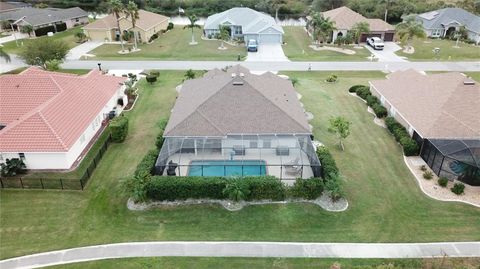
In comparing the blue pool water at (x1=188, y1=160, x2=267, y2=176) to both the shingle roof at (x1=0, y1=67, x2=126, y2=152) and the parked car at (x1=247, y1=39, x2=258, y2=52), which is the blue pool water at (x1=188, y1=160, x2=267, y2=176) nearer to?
the shingle roof at (x1=0, y1=67, x2=126, y2=152)

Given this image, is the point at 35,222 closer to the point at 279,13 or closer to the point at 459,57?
the point at 459,57

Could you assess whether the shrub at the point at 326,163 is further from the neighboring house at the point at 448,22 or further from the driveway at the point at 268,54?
the neighboring house at the point at 448,22

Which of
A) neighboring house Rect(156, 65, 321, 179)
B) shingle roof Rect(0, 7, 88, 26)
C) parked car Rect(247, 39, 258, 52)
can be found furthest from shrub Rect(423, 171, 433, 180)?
shingle roof Rect(0, 7, 88, 26)

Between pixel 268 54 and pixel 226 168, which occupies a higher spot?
pixel 268 54

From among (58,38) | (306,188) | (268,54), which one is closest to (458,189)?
(306,188)

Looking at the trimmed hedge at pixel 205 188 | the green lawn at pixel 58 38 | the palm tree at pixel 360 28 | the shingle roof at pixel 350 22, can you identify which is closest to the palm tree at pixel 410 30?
the palm tree at pixel 360 28

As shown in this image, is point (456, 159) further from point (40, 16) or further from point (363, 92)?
point (40, 16)
